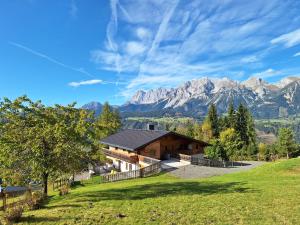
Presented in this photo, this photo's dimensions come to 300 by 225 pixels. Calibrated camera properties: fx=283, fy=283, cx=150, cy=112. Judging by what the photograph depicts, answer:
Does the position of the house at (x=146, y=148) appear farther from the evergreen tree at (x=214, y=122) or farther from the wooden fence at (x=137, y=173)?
the evergreen tree at (x=214, y=122)

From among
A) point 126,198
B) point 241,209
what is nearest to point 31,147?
point 126,198

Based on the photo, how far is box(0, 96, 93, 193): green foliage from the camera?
806 inches

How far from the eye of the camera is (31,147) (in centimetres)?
2030

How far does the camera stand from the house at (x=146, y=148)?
4881cm

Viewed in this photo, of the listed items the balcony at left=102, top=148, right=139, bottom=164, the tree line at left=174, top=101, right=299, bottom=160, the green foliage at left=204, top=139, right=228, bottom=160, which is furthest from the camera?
the tree line at left=174, top=101, right=299, bottom=160

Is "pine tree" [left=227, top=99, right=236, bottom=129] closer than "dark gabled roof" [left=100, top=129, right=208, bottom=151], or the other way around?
"dark gabled roof" [left=100, top=129, right=208, bottom=151]

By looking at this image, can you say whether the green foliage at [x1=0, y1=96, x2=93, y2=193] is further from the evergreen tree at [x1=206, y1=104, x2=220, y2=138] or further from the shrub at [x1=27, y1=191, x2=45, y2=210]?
the evergreen tree at [x1=206, y1=104, x2=220, y2=138]

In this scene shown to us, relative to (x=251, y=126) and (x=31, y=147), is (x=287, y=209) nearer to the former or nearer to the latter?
(x=31, y=147)

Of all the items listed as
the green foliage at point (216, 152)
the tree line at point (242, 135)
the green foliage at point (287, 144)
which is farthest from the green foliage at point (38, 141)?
the green foliage at point (287, 144)

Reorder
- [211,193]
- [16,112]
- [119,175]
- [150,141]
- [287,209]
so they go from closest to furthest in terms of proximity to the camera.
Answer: [287,209], [211,193], [16,112], [119,175], [150,141]

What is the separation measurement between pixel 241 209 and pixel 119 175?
2569 cm

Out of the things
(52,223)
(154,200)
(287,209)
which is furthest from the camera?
(154,200)

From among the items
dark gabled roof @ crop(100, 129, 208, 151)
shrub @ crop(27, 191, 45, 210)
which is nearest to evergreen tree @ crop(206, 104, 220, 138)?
dark gabled roof @ crop(100, 129, 208, 151)

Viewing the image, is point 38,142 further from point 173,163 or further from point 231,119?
point 231,119
